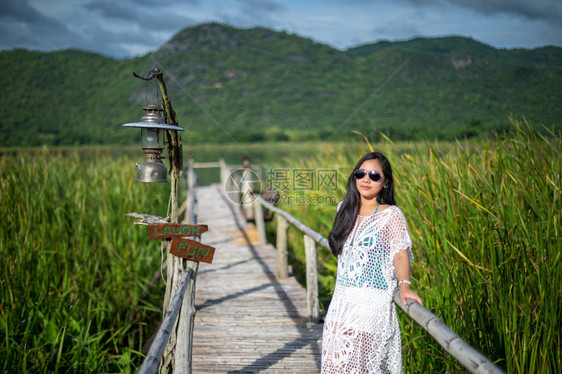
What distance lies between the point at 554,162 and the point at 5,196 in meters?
4.86

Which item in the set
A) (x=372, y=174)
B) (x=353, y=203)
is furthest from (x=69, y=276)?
(x=372, y=174)

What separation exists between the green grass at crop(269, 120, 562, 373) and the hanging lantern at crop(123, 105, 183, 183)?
1547 millimetres

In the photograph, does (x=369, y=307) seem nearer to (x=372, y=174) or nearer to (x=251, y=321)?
(x=372, y=174)

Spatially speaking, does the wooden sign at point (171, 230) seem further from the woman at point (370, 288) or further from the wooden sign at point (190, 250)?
the woman at point (370, 288)

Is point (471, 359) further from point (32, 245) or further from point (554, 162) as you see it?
point (32, 245)

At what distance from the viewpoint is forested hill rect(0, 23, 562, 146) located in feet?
44.1

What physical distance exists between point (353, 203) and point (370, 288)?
39 cm

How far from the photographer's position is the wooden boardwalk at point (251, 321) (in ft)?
9.61

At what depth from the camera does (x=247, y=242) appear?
726 centimetres

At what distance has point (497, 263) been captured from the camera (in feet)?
7.35

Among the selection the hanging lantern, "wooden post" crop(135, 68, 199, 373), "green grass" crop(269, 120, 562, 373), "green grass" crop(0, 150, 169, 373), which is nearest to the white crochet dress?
"green grass" crop(269, 120, 562, 373)

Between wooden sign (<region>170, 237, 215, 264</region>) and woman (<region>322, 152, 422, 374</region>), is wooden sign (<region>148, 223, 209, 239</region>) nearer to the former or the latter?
wooden sign (<region>170, 237, 215, 264</region>)

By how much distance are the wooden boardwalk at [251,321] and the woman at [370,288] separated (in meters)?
1.16

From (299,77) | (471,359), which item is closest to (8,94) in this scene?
(299,77)
